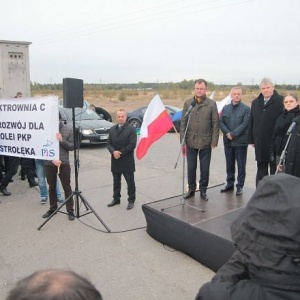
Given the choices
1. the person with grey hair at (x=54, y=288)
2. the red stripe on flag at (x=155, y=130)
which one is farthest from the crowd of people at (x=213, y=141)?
the person with grey hair at (x=54, y=288)

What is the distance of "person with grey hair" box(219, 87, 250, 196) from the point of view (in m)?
5.93

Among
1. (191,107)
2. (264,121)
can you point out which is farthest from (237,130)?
(191,107)

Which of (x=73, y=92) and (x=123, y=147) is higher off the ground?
(x=73, y=92)

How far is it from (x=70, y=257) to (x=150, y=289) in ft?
4.11

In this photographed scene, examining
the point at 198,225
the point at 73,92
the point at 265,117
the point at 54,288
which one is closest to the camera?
the point at 54,288

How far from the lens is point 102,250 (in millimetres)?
4492

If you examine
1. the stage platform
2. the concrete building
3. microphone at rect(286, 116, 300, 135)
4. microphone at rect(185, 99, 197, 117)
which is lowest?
the stage platform

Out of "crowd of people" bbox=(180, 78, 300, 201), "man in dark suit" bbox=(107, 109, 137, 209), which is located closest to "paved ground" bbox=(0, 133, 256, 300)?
"man in dark suit" bbox=(107, 109, 137, 209)

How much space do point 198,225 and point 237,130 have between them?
2.31 m

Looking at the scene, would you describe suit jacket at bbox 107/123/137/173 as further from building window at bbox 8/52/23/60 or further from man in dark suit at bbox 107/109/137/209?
building window at bbox 8/52/23/60

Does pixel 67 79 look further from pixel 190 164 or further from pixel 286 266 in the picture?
pixel 286 266

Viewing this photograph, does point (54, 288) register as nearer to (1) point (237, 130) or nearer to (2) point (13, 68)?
(1) point (237, 130)

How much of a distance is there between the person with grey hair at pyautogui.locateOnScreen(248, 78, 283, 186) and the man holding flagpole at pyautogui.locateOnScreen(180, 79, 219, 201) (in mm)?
635

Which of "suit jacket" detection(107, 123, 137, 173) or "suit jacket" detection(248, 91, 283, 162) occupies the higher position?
"suit jacket" detection(248, 91, 283, 162)
